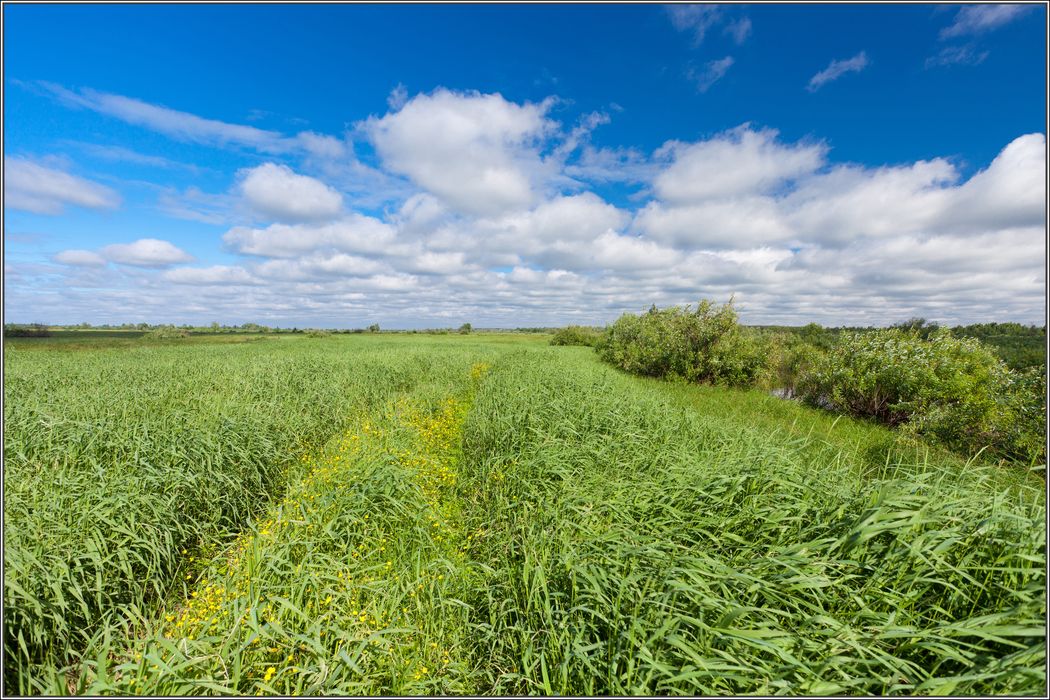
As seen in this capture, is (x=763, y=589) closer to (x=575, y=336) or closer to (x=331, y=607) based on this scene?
(x=331, y=607)

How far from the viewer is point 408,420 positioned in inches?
356

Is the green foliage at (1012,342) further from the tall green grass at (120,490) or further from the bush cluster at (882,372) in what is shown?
the tall green grass at (120,490)

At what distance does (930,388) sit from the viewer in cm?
1075

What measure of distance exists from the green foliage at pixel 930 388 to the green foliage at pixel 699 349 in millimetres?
3003

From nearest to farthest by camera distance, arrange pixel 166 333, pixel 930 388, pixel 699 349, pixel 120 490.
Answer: pixel 120 490 → pixel 930 388 → pixel 699 349 → pixel 166 333

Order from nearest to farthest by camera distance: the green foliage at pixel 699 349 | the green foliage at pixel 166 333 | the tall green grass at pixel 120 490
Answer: the tall green grass at pixel 120 490 < the green foliage at pixel 699 349 < the green foliage at pixel 166 333

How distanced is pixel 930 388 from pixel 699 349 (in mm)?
9471

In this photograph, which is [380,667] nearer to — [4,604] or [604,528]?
[604,528]

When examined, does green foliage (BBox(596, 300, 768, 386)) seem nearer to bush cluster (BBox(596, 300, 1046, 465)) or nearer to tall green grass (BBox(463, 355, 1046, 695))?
bush cluster (BBox(596, 300, 1046, 465))

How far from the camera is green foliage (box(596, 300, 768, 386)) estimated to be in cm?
1850

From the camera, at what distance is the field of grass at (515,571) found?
2436mm

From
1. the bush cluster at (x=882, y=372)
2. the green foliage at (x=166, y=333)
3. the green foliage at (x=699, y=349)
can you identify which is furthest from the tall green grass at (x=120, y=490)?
the green foliage at (x=166, y=333)

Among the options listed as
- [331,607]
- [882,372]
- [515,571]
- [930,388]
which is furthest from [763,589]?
[882,372]

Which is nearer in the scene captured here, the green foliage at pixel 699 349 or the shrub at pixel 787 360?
the shrub at pixel 787 360
